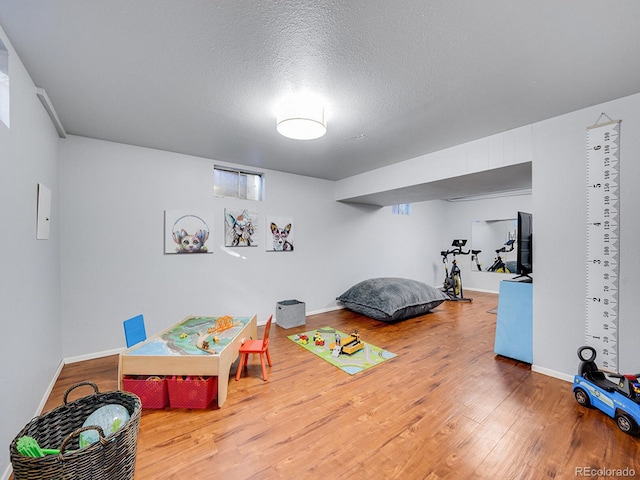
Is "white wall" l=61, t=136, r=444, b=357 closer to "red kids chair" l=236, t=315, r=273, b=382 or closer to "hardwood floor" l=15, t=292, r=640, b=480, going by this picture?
"hardwood floor" l=15, t=292, r=640, b=480

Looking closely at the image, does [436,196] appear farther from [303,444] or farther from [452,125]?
[303,444]

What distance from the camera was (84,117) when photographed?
2619mm

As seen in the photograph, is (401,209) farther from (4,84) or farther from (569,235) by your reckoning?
(4,84)

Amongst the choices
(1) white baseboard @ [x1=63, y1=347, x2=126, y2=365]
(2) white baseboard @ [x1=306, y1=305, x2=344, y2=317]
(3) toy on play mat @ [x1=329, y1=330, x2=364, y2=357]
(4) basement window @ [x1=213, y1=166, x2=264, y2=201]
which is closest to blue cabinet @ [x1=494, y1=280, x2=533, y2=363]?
(3) toy on play mat @ [x1=329, y1=330, x2=364, y2=357]

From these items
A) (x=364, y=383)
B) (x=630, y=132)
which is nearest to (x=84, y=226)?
(x=364, y=383)

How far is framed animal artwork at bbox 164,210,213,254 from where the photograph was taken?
360cm

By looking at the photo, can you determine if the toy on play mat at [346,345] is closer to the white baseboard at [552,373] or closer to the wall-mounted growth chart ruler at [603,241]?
the white baseboard at [552,373]

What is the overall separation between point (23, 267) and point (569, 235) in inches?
180

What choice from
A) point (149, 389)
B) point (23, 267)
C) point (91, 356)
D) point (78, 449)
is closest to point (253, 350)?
point (149, 389)

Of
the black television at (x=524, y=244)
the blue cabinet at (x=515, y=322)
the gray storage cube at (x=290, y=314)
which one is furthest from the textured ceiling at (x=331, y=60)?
the gray storage cube at (x=290, y=314)

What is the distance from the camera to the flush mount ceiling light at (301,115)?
2.18 metres

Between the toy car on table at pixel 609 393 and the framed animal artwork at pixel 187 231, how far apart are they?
4324 millimetres

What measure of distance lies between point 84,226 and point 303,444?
3344 mm

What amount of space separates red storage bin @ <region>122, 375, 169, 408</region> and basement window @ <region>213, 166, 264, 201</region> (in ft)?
8.58
